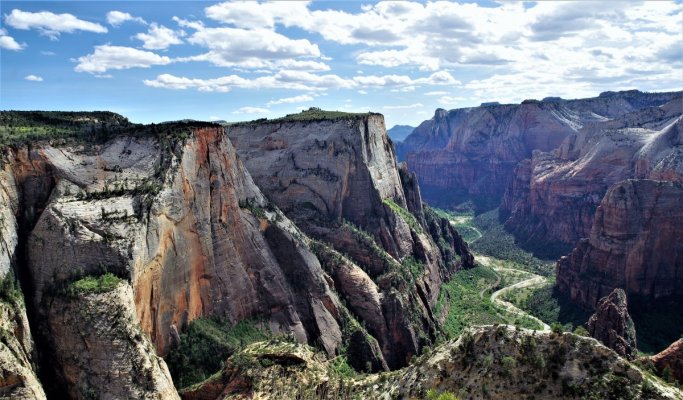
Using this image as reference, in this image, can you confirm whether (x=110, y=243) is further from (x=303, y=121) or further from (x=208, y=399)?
(x=303, y=121)

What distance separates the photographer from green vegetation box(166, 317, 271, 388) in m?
55.3

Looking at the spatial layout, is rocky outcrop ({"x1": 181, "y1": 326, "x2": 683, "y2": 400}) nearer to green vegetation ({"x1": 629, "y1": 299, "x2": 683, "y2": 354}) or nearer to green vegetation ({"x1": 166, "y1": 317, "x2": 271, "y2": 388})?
green vegetation ({"x1": 166, "y1": 317, "x2": 271, "y2": 388})

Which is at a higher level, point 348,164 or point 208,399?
point 348,164

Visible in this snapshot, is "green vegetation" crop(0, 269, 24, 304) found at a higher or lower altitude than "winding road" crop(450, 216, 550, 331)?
higher

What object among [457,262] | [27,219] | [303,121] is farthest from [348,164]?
[27,219]

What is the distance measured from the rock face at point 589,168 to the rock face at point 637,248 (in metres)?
28.4

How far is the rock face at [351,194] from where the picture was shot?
90.6m

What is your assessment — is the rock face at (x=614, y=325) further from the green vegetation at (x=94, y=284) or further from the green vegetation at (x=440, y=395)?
the green vegetation at (x=94, y=284)

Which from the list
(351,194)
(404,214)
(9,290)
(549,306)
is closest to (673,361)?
(9,290)

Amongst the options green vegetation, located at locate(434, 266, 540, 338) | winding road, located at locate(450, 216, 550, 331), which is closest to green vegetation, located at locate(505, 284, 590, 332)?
winding road, located at locate(450, 216, 550, 331)

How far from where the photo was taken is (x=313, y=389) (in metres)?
50.5

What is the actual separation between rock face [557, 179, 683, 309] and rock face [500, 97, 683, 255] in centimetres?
2844

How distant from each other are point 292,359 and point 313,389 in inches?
196

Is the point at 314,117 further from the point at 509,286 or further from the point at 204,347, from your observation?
the point at 204,347
